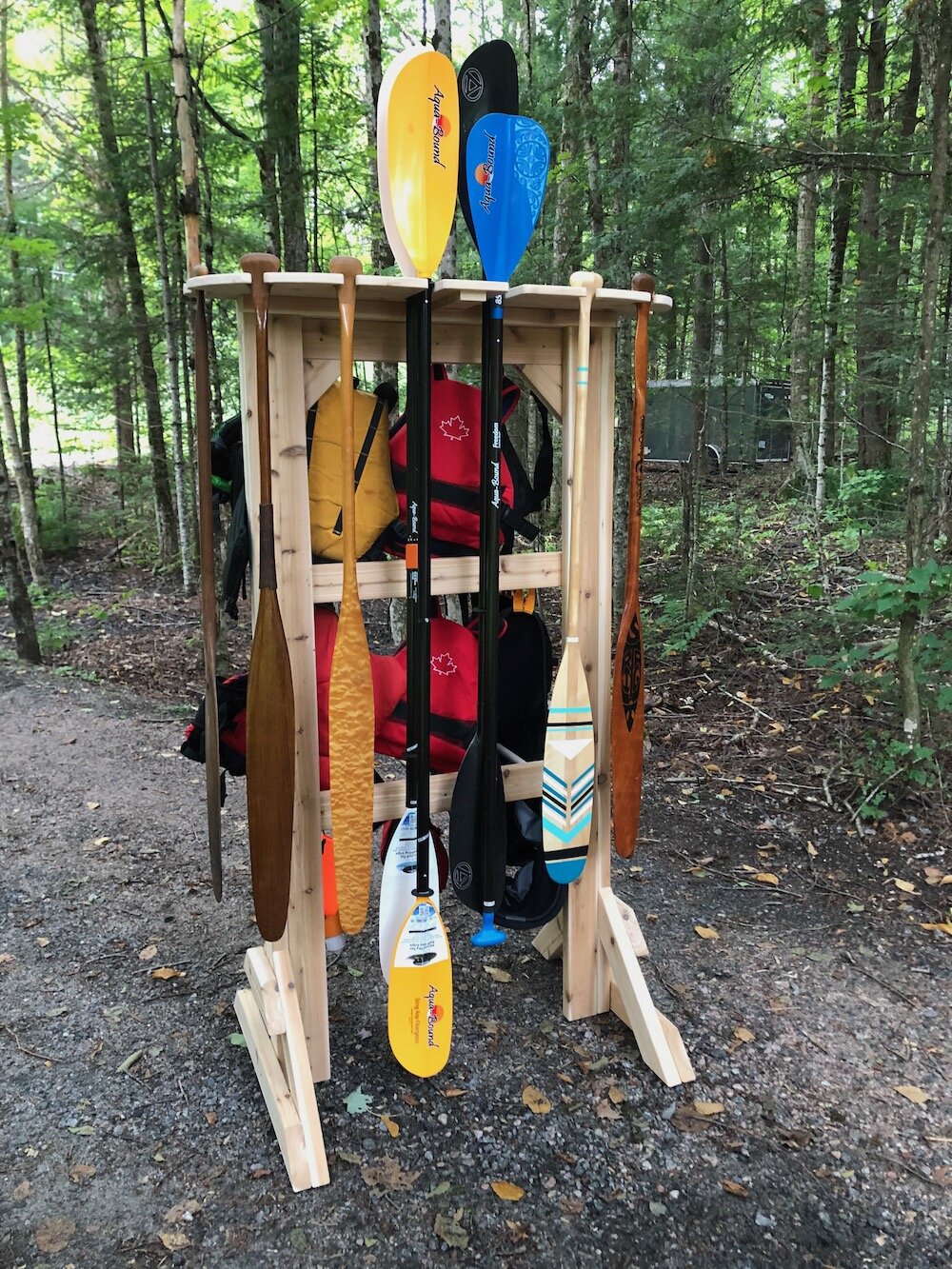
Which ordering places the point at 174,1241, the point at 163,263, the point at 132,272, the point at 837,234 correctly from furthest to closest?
the point at 132,272 → the point at 837,234 → the point at 163,263 → the point at 174,1241

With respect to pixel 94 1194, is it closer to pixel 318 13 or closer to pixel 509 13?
pixel 318 13

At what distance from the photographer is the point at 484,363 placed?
2.25 m

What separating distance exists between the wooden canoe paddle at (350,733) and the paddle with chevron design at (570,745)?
52 centimetres

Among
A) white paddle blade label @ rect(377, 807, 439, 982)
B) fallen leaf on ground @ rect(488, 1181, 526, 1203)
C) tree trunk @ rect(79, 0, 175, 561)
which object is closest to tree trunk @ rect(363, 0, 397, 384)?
tree trunk @ rect(79, 0, 175, 561)

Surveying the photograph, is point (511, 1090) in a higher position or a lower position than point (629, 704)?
lower

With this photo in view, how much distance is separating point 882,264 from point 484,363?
5.38m

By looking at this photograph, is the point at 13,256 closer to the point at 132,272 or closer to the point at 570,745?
the point at 132,272

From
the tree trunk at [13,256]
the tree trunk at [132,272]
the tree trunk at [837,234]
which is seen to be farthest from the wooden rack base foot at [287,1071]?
the tree trunk at [132,272]

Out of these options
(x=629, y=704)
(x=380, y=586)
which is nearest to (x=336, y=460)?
(x=380, y=586)

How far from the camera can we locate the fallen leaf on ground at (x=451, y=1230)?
195 cm

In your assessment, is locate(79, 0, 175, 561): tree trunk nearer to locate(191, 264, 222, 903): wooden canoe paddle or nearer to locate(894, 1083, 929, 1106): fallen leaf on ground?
locate(191, 264, 222, 903): wooden canoe paddle

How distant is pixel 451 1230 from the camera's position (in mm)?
1975

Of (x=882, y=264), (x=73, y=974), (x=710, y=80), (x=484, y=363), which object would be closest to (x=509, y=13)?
(x=710, y=80)

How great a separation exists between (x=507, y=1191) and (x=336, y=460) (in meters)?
1.87
